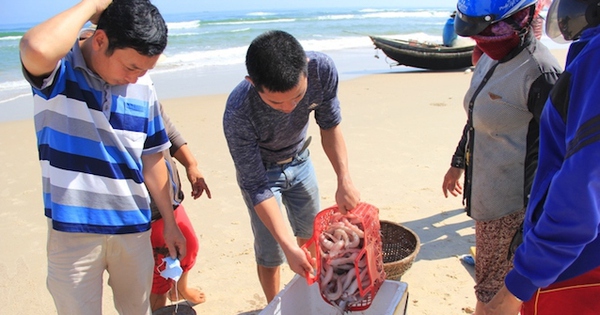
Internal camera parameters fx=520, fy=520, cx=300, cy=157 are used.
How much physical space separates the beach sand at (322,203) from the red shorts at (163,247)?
0.54 metres

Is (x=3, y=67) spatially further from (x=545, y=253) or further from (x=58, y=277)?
(x=545, y=253)

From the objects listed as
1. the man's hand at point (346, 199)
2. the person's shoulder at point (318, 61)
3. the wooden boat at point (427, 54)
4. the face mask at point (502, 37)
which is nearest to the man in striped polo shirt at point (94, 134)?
the person's shoulder at point (318, 61)

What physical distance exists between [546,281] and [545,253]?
11 centimetres

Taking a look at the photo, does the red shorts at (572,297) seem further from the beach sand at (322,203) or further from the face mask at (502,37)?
the beach sand at (322,203)

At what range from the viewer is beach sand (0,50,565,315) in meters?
3.86

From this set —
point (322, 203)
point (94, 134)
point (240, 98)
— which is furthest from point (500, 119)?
point (322, 203)

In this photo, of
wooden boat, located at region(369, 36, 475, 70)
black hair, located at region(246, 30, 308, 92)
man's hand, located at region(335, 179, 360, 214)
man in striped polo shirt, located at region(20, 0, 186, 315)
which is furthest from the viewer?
wooden boat, located at region(369, 36, 475, 70)

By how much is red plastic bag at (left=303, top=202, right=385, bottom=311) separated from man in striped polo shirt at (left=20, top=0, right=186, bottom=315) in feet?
2.96

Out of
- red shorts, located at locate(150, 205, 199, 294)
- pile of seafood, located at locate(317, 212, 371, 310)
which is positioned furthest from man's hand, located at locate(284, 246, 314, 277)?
red shorts, located at locate(150, 205, 199, 294)

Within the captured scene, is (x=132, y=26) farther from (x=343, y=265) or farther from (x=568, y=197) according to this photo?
(x=568, y=197)

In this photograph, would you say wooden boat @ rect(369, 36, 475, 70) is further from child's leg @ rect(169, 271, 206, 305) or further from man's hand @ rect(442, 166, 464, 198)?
child's leg @ rect(169, 271, 206, 305)

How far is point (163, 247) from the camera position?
3.16 m

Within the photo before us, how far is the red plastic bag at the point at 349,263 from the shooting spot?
2.60 metres

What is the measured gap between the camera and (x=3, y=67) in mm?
15680
